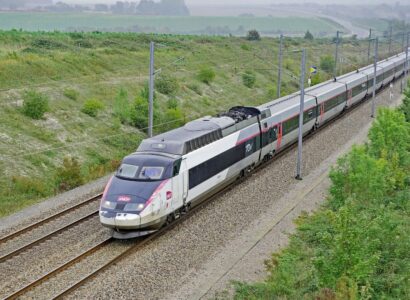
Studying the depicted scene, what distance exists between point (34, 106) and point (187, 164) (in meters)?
17.3

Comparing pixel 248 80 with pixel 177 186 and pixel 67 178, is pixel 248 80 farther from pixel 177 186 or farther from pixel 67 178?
pixel 177 186

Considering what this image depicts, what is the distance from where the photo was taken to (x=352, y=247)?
1567 cm

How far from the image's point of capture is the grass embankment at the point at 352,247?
1563 centimetres

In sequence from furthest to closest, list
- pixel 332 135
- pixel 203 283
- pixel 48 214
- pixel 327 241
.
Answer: pixel 332 135 → pixel 48 214 → pixel 203 283 → pixel 327 241

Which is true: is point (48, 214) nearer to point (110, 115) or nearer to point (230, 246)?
point (230, 246)

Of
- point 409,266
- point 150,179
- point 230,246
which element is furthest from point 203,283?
point 409,266

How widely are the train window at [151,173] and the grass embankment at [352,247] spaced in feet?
17.0

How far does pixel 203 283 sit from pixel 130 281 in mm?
2331

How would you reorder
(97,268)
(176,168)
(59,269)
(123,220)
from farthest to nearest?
1. (176,168)
2. (123,220)
3. (97,268)
4. (59,269)

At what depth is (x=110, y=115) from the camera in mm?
41531

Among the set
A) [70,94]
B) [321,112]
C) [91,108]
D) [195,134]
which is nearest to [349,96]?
[321,112]

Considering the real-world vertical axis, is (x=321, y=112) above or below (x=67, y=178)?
above

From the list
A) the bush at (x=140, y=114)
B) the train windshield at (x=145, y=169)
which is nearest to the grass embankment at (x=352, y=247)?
the train windshield at (x=145, y=169)

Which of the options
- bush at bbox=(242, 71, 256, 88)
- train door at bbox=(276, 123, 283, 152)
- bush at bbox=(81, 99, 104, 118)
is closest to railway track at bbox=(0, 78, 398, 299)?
train door at bbox=(276, 123, 283, 152)
